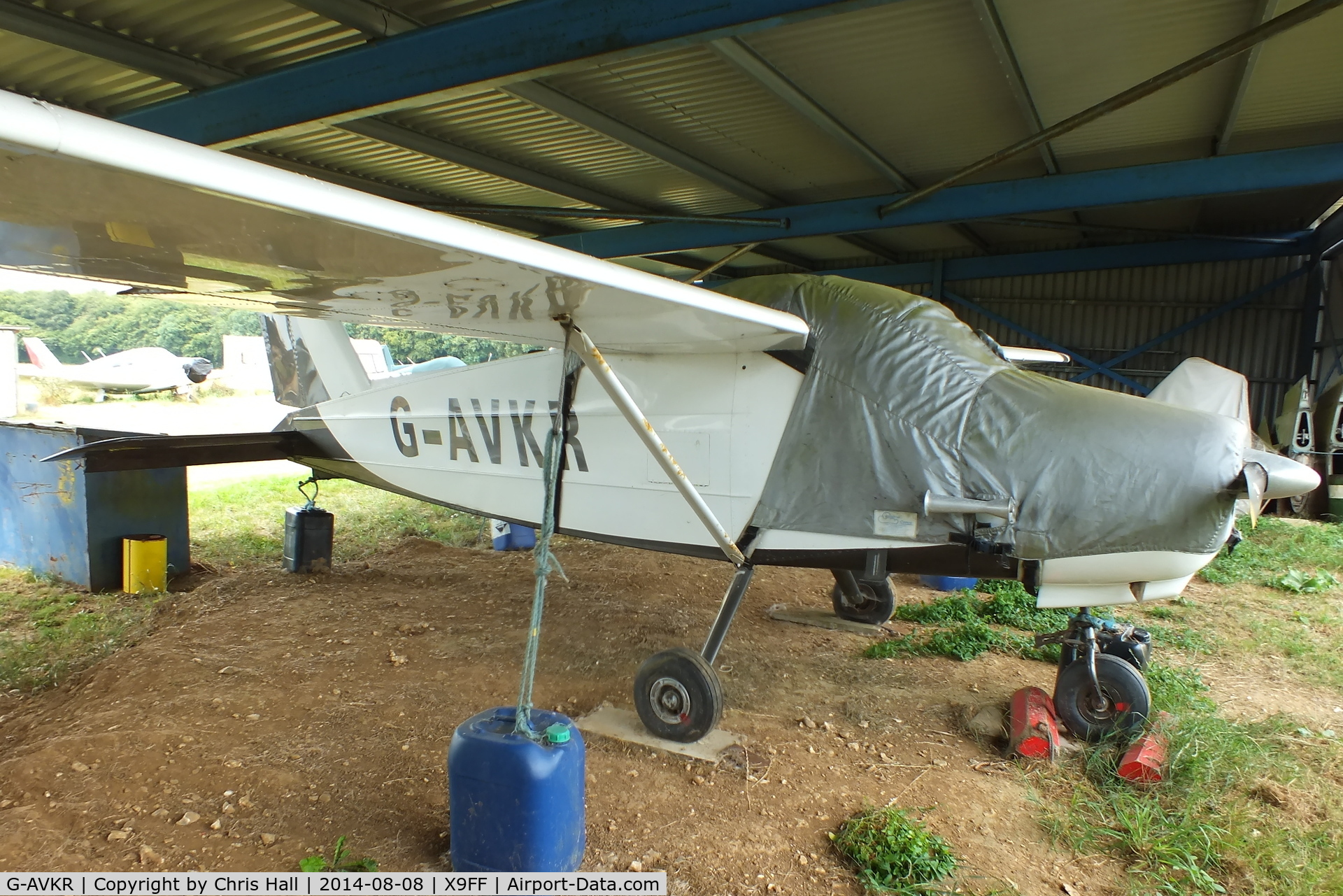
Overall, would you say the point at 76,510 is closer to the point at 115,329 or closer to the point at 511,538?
the point at 511,538

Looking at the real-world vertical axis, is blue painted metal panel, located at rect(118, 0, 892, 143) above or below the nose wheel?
above

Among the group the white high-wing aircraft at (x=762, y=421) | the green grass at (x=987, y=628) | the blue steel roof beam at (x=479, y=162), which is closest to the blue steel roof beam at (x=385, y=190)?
the blue steel roof beam at (x=479, y=162)

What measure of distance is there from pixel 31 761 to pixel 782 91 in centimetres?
583

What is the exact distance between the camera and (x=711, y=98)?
549 centimetres

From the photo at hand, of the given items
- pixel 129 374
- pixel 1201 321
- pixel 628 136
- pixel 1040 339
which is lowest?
pixel 129 374

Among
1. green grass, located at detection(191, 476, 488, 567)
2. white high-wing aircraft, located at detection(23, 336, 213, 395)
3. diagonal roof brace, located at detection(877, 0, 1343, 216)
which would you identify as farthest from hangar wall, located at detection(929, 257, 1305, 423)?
white high-wing aircraft, located at detection(23, 336, 213, 395)

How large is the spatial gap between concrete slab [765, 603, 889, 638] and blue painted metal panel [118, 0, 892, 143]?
4.45 m

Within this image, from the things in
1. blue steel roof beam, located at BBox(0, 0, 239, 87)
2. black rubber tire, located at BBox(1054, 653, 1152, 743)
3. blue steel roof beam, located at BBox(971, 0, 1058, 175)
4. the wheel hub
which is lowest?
the wheel hub

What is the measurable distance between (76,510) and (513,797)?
5.82 meters

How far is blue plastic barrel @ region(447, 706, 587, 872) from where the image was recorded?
2.58 metres

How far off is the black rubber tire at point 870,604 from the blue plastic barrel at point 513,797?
3787mm

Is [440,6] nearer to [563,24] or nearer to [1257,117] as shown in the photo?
[563,24]

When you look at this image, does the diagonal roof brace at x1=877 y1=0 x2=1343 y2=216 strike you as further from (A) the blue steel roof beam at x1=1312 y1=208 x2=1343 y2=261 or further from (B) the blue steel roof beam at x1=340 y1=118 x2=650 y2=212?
(A) the blue steel roof beam at x1=1312 y1=208 x2=1343 y2=261

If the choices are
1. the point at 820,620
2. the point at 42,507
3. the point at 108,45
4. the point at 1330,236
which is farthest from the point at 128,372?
the point at 1330,236
